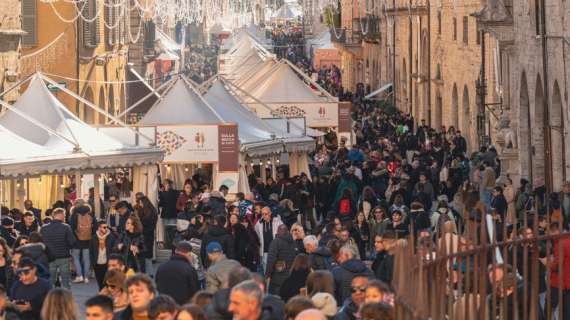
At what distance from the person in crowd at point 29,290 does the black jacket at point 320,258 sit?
3.57 meters

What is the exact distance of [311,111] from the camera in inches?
1639

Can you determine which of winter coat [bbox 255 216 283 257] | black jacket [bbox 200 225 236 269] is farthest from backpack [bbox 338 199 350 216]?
black jacket [bbox 200 225 236 269]

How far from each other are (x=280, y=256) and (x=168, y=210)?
901 centimetres

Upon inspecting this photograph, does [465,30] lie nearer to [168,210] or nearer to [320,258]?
[168,210]

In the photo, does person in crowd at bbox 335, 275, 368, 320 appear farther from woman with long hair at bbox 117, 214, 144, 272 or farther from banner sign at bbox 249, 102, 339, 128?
banner sign at bbox 249, 102, 339, 128

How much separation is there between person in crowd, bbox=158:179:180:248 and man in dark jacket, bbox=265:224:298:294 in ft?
27.8

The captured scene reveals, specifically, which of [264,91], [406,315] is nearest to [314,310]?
[406,315]

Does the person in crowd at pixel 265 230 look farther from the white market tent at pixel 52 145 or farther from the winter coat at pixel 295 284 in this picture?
the winter coat at pixel 295 284

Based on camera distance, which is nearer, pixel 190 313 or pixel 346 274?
pixel 190 313

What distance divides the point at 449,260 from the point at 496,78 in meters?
31.9

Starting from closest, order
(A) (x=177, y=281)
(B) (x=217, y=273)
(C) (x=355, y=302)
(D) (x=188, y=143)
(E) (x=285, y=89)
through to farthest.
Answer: (C) (x=355, y=302), (A) (x=177, y=281), (B) (x=217, y=273), (D) (x=188, y=143), (E) (x=285, y=89)

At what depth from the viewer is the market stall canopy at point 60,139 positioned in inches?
1005

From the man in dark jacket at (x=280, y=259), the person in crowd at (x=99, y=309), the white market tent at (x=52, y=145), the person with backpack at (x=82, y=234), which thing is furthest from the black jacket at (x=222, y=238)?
the person in crowd at (x=99, y=309)

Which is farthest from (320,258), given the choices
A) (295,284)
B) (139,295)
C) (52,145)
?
(52,145)
